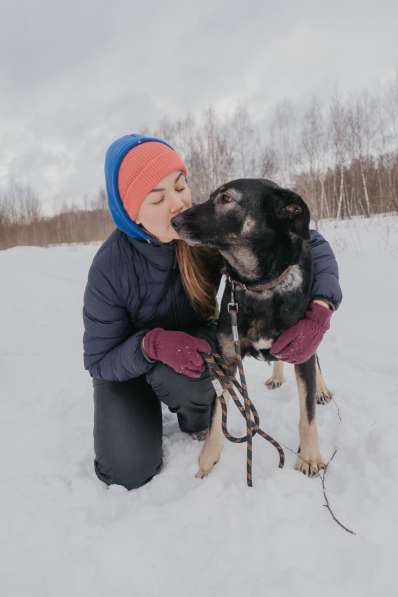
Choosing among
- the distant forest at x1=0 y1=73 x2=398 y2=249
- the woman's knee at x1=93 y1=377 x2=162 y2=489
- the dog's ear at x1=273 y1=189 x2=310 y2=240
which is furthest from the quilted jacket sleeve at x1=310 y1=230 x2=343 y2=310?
the distant forest at x1=0 y1=73 x2=398 y2=249

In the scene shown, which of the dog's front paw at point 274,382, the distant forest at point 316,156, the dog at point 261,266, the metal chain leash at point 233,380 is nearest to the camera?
the metal chain leash at point 233,380

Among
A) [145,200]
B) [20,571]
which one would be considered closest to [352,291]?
[145,200]

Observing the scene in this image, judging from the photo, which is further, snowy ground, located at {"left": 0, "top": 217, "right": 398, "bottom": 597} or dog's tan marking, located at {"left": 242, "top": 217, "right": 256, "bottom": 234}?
dog's tan marking, located at {"left": 242, "top": 217, "right": 256, "bottom": 234}

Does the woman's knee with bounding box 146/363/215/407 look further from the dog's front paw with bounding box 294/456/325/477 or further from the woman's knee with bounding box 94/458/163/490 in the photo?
the dog's front paw with bounding box 294/456/325/477

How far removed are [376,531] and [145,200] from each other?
1.82 metres

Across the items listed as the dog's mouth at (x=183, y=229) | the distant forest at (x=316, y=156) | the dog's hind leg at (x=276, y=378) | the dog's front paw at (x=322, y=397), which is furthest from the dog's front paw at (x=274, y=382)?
the distant forest at (x=316, y=156)

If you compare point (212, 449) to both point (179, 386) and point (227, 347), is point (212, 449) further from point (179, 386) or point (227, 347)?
point (227, 347)

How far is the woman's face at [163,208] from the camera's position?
6.79 ft

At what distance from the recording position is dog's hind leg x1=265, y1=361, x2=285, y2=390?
302 centimetres

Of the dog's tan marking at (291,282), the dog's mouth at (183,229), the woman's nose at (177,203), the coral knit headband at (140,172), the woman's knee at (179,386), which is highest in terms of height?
the coral knit headband at (140,172)

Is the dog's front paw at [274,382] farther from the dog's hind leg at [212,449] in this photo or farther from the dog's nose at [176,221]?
the dog's nose at [176,221]

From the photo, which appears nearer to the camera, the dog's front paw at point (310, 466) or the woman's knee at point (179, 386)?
the dog's front paw at point (310, 466)

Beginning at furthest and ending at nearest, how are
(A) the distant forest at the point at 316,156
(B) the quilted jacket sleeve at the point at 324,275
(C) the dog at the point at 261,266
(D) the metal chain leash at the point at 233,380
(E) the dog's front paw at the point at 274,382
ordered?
(A) the distant forest at the point at 316,156
(E) the dog's front paw at the point at 274,382
(B) the quilted jacket sleeve at the point at 324,275
(C) the dog at the point at 261,266
(D) the metal chain leash at the point at 233,380

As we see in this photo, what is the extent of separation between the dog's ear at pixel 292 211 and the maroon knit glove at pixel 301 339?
0.43 meters
